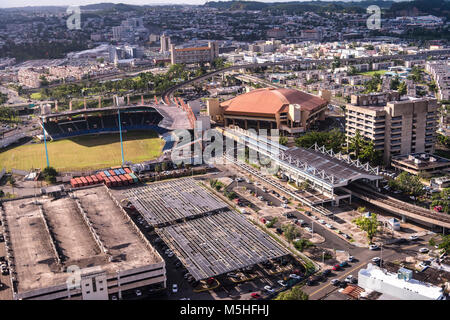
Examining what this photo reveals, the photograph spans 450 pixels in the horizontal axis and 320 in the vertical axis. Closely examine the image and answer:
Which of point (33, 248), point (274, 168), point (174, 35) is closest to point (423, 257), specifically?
point (274, 168)

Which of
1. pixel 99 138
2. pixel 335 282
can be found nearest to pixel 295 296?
pixel 335 282

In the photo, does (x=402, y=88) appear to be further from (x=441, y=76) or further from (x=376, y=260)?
(x=376, y=260)

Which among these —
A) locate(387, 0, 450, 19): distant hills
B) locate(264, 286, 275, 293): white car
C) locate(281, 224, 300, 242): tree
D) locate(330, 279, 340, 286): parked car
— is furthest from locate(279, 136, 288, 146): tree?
locate(387, 0, 450, 19): distant hills

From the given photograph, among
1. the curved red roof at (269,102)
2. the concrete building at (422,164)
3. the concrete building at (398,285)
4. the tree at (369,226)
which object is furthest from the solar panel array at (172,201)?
the curved red roof at (269,102)

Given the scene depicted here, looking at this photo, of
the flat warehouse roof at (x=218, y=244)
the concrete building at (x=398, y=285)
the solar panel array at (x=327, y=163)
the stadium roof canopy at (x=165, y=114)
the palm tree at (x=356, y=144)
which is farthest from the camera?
the stadium roof canopy at (x=165, y=114)

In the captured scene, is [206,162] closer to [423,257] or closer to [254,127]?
[254,127]

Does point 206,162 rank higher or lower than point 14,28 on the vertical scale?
lower

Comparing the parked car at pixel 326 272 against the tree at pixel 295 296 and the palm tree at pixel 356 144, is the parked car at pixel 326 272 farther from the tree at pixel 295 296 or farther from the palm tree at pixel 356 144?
the palm tree at pixel 356 144
